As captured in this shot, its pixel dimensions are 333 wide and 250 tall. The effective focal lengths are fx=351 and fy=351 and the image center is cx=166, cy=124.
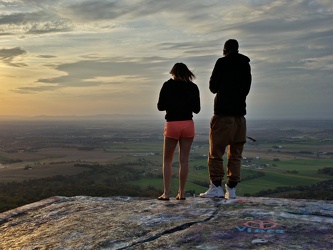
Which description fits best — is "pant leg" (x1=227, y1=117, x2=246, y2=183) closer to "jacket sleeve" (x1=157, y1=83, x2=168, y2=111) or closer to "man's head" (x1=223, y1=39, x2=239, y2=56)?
"man's head" (x1=223, y1=39, x2=239, y2=56)

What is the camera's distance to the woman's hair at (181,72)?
648cm

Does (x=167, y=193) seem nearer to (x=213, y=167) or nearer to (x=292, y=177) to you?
(x=213, y=167)

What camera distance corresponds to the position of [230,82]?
6797mm

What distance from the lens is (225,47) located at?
22.5ft

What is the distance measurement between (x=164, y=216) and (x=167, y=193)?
4.20ft

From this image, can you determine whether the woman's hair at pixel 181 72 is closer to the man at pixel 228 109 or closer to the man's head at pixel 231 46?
the man at pixel 228 109

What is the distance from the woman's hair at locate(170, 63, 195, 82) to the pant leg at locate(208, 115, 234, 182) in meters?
1.05

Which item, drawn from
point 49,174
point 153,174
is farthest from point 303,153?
point 49,174

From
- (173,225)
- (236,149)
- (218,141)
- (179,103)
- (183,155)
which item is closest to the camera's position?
(173,225)

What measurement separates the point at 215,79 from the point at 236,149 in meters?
1.49

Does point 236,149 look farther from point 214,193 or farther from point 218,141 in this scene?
point 214,193

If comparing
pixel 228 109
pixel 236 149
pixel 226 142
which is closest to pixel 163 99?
pixel 228 109

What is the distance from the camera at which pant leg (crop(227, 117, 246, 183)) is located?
6984mm

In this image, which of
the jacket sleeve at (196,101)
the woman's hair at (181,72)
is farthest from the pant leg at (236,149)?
the woman's hair at (181,72)
